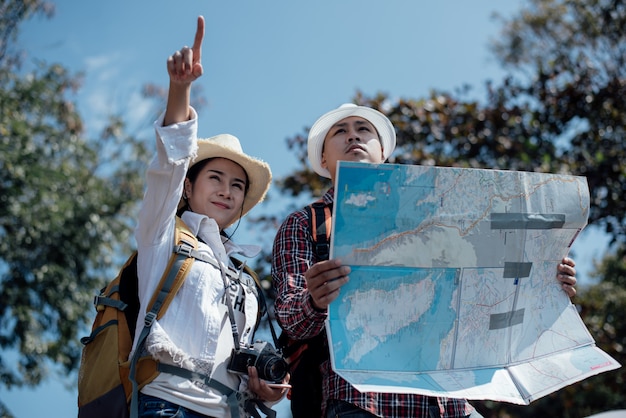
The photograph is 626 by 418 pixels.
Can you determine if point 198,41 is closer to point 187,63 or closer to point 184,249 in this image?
point 187,63

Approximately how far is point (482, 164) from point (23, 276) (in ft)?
20.2

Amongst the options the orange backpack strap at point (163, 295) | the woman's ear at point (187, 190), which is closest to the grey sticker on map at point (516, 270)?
the orange backpack strap at point (163, 295)

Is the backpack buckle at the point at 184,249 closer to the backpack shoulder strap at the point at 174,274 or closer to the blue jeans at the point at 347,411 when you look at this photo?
the backpack shoulder strap at the point at 174,274

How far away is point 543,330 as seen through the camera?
2.38 metres

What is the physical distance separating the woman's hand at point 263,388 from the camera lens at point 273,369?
0.02 metres

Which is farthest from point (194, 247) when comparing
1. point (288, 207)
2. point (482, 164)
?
point (482, 164)

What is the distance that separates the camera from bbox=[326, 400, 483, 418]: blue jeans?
225 centimetres

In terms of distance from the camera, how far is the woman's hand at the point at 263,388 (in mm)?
2416

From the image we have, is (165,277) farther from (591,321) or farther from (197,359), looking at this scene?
(591,321)

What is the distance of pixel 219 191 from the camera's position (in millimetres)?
2830

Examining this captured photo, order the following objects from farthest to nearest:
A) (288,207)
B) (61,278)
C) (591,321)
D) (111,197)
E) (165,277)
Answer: (111,197), (61,278), (591,321), (288,207), (165,277)

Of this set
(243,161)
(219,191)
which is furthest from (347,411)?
(243,161)

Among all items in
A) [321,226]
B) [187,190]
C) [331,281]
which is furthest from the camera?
[187,190]

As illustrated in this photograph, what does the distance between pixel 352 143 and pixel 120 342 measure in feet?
4.02
